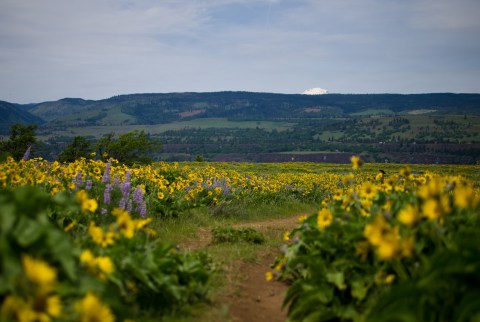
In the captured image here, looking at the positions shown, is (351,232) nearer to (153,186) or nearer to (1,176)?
(1,176)

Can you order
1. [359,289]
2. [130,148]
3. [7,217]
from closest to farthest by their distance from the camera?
[7,217], [359,289], [130,148]

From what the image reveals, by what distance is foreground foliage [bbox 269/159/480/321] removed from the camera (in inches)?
127

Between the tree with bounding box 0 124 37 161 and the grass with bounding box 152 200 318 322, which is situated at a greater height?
the tree with bounding box 0 124 37 161

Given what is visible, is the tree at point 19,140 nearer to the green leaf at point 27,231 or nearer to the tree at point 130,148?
the tree at point 130,148

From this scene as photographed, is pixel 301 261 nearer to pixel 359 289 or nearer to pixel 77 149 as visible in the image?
pixel 359 289

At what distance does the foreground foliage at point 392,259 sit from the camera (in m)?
3.22

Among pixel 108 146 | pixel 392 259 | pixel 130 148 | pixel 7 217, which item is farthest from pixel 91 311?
pixel 108 146

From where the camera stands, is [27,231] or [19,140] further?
[19,140]

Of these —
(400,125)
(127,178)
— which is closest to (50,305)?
(127,178)

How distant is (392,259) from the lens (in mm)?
4164

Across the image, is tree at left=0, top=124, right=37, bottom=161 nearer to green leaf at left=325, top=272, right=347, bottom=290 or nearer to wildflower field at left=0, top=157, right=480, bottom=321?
wildflower field at left=0, top=157, right=480, bottom=321

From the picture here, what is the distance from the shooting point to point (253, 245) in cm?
910

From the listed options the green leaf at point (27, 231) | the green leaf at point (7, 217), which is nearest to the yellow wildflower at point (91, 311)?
the green leaf at point (27, 231)

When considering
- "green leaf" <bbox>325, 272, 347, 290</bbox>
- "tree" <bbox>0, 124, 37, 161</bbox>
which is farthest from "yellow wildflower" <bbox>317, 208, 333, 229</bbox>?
"tree" <bbox>0, 124, 37, 161</bbox>
